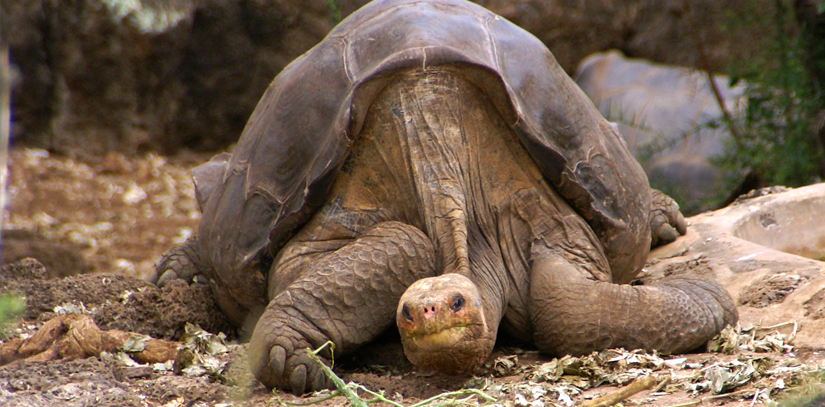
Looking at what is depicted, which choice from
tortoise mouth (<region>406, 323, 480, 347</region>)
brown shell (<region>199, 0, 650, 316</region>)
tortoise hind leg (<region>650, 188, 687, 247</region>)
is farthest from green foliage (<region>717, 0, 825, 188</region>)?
tortoise mouth (<region>406, 323, 480, 347</region>)

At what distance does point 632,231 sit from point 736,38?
4778mm

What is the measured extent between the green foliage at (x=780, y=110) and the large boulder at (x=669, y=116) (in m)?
0.22

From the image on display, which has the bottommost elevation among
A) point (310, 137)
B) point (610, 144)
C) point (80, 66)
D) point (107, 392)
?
point (107, 392)

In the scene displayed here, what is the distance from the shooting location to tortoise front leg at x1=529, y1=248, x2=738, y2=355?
2555 millimetres

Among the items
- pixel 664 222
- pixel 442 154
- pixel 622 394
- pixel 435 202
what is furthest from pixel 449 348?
pixel 664 222

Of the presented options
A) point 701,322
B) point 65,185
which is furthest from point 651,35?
point 701,322

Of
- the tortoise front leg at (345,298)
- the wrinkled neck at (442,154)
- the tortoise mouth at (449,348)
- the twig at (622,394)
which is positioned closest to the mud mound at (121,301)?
the tortoise front leg at (345,298)

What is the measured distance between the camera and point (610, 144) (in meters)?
3.06

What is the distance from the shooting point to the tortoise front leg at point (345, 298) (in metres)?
2.45

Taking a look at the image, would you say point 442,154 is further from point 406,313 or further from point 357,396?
point 357,396

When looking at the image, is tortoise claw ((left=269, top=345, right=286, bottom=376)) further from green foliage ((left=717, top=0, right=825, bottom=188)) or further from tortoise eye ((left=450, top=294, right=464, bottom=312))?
green foliage ((left=717, top=0, right=825, bottom=188))

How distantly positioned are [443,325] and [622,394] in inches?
18.3

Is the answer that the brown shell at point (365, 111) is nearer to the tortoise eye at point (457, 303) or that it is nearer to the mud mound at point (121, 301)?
the mud mound at point (121, 301)

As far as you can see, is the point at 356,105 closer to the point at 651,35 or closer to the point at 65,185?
the point at 65,185
